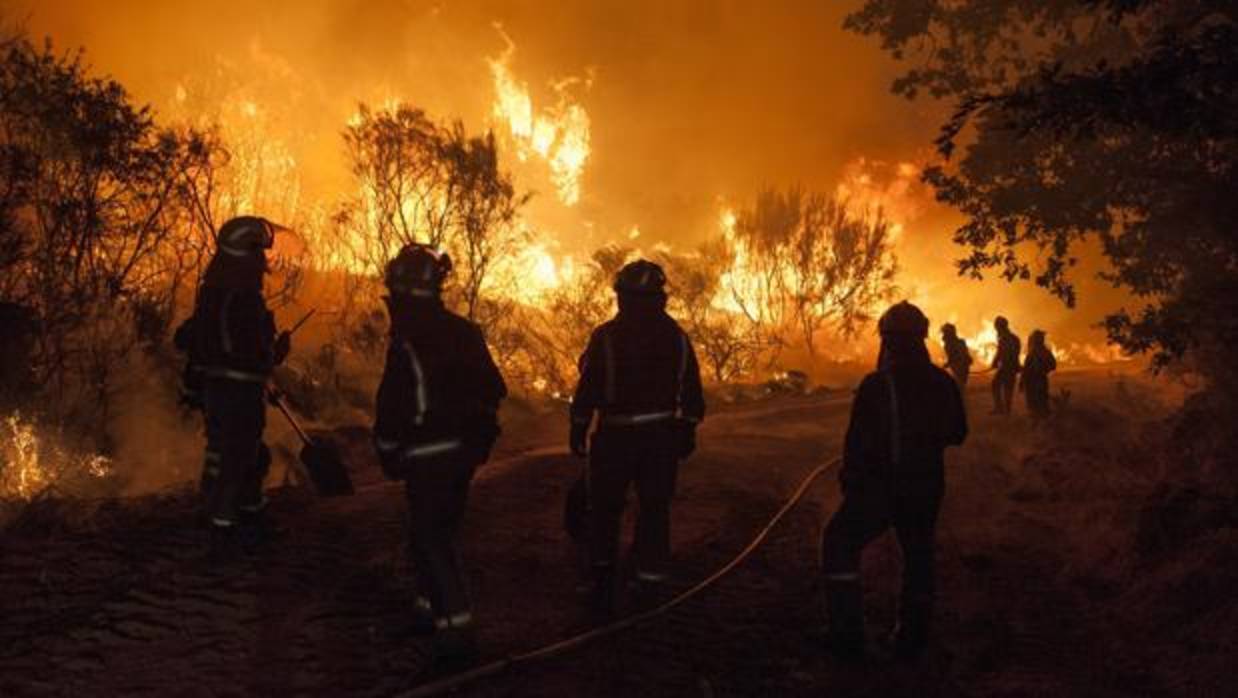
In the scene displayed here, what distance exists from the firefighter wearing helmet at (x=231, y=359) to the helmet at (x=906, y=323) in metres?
3.84

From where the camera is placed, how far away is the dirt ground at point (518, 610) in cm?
457

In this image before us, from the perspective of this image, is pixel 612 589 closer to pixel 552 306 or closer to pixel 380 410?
pixel 380 410

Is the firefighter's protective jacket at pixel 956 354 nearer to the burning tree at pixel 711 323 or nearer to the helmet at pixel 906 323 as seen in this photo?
the helmet at pixel 906 323

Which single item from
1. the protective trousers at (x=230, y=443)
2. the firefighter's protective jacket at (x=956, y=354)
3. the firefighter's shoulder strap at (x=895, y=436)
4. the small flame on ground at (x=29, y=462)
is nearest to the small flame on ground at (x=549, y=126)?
the firefighter's protective jacket at (x=956, y=354)

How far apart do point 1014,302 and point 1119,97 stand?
194ft

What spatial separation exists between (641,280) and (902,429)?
182 cm

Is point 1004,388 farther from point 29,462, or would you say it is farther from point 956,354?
point 29,462

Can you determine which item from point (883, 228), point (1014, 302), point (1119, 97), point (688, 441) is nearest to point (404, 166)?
point (688, 441)

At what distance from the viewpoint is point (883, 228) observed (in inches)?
1560

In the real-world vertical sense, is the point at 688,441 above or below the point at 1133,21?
below

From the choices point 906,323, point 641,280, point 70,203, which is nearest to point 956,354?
point 906,323

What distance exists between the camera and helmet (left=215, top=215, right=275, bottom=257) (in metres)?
5.69

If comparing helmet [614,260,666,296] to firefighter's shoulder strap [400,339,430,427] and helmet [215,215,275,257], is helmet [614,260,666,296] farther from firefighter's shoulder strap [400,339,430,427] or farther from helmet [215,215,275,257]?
helmet [215,215,275,257]

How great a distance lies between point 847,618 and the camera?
5.29 m
